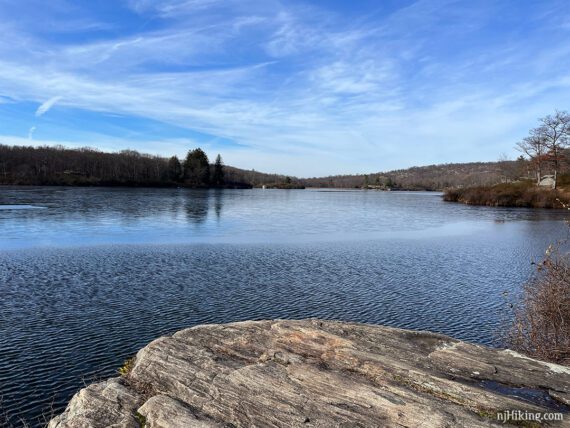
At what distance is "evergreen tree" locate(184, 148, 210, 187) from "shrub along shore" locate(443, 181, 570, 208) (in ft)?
323

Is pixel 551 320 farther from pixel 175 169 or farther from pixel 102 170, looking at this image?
pixel 102 170

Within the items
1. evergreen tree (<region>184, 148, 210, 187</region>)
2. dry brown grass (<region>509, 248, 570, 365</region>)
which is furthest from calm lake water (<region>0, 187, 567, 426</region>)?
evergreen tree (<region>184, 148, 210, 187</region>)

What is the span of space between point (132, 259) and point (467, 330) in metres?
21.8

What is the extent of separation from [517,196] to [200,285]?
90153mm

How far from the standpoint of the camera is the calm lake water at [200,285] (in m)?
14.4

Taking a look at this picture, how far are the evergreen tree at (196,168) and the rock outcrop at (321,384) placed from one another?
157784mm

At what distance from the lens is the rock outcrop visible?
7.33 meters

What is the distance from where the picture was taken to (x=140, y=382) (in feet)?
30.6

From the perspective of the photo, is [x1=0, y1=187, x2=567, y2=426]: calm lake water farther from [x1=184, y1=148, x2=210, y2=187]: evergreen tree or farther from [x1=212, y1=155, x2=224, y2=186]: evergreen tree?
[x1=212, y1=155, x2=224, y2=186]: evergreen tree

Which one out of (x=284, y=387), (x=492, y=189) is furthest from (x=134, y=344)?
(x=492, y=189)

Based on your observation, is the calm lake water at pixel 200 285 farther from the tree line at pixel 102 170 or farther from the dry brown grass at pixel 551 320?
the tree line at pixel 102 170

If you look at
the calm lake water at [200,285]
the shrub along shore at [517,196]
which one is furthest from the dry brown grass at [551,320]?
the shrub along shore at [517,196]

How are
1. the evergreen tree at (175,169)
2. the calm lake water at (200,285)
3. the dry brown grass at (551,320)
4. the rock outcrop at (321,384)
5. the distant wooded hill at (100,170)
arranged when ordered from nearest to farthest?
1. the rock outcrop at (321,384)
2. the dry brown grass at (551,320)
3. the calm lake water at (200,285)
4. the distant wooded hill at (100,170)
5. the evergreen tree at (175,169)

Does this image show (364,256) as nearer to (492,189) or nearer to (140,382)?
(140,382)
